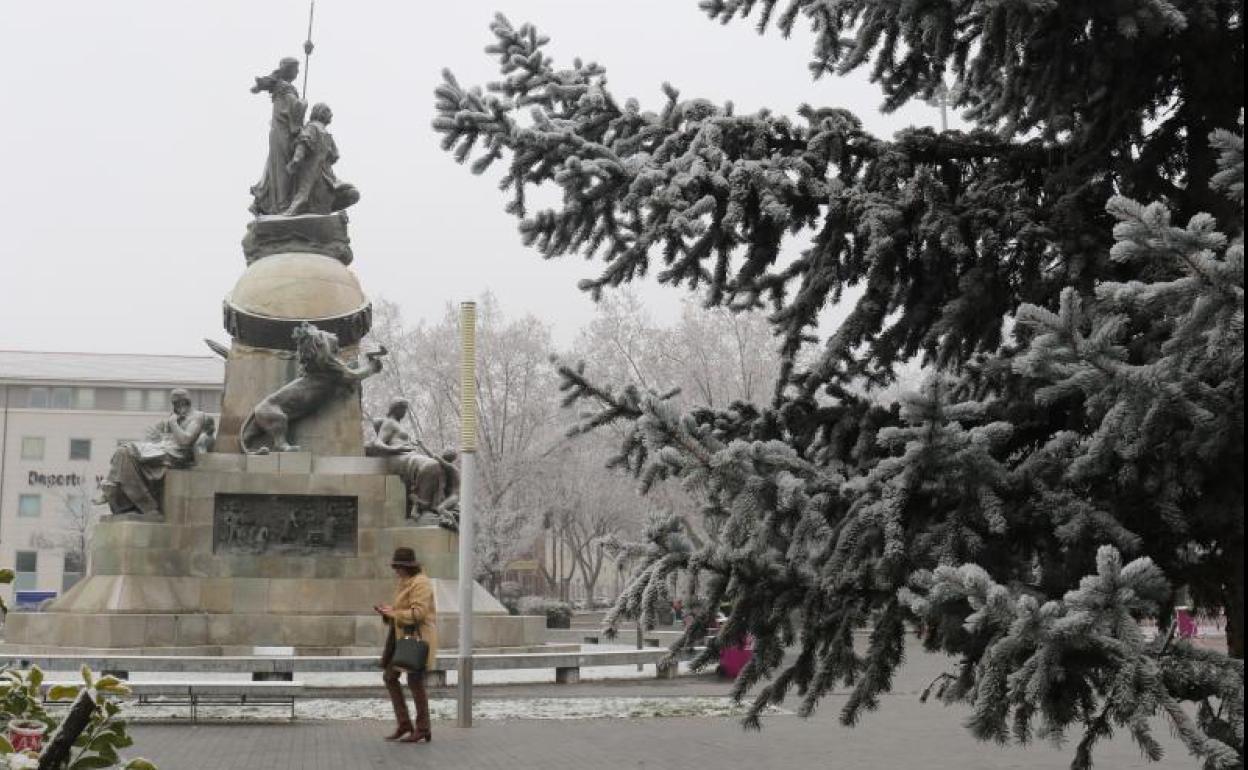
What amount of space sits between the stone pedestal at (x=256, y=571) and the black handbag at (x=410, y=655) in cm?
656

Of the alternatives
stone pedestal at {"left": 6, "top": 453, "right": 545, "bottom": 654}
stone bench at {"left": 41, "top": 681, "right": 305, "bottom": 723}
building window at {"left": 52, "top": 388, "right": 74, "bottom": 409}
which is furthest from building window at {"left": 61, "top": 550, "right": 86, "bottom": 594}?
stone bench at {"left": 41, "top": 681, "right": 305, "bottom": 723}

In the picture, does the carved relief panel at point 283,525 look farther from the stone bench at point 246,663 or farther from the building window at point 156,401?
the building window at point 156,401

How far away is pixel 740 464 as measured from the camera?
4.47 metres

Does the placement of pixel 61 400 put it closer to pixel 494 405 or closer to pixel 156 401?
pixel 156 401

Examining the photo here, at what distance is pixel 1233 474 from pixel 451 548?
14757mm

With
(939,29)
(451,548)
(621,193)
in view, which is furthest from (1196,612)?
(451,548)

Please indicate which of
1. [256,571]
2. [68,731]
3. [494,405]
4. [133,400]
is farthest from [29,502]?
[68,731]

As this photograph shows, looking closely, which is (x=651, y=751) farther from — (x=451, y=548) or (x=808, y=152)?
(x=451, y=548)

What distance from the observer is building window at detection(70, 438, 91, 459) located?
83375 mm

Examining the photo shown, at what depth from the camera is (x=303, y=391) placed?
18.8 meters

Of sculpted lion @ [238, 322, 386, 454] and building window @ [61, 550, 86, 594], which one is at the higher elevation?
sculpted lion @ [238, 322, 386, 454]

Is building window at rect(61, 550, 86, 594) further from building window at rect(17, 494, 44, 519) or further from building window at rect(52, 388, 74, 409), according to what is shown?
building window at rect(52, 388, 74, 409)

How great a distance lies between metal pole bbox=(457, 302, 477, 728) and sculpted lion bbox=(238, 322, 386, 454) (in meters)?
5.84

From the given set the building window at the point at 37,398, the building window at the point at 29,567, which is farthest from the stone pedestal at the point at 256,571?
the building window at the point at 37,398
